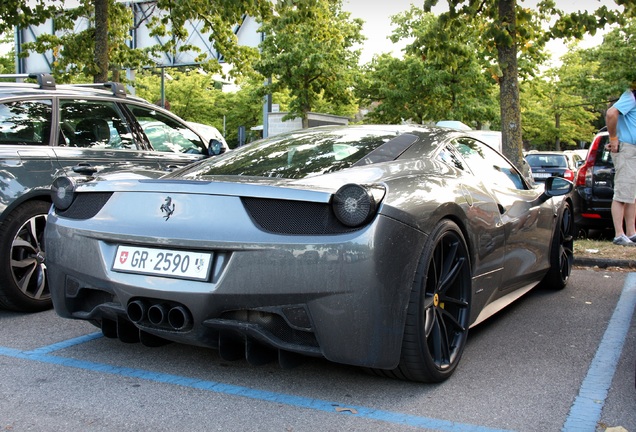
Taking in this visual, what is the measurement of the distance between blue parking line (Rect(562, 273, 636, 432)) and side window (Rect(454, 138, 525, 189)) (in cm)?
114

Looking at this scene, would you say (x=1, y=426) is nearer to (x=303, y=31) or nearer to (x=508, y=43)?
(x=508, y=43)

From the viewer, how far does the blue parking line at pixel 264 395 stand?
2930mm

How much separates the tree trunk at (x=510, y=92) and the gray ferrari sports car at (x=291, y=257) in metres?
5.38

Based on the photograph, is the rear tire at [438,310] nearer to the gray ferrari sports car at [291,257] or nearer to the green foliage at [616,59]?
the gray ferrari sports car at [291,257]

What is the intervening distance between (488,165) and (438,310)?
1.51 metres

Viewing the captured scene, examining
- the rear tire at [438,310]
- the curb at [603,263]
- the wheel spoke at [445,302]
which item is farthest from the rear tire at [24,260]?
the curb at [603,263]

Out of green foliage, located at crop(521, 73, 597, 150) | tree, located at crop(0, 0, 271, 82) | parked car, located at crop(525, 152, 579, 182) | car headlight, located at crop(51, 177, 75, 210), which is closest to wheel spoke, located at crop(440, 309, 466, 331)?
car headlight, located at crop(51, 177, 75, 210)

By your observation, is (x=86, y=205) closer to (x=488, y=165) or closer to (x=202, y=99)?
(x=488, y=165)

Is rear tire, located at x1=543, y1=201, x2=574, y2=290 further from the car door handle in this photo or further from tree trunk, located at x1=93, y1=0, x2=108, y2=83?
tree trunk, located at x1=93, y1=0, x2=108, y2=83

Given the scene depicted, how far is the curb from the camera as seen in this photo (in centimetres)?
702

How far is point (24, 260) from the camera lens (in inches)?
194

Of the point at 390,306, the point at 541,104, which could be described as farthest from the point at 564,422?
the point at 541,104

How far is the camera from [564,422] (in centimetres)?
294

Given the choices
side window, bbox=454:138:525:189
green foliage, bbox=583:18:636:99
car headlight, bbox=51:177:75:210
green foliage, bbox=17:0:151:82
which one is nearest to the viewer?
car headlight, bbox=51:177:75:210
